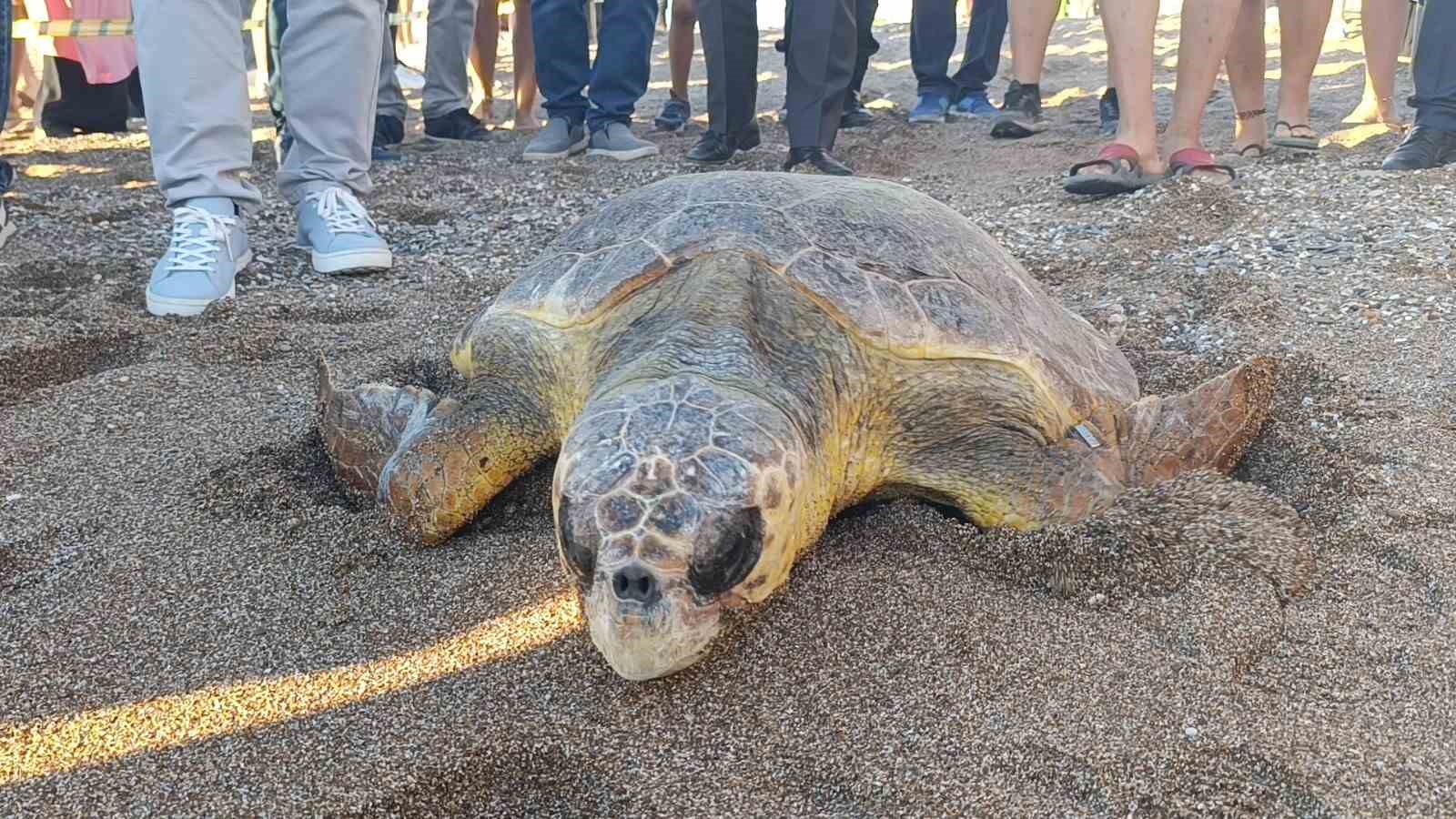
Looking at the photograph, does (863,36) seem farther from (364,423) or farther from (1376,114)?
(364,423)

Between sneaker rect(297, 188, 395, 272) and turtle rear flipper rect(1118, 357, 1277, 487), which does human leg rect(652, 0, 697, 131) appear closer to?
sneaker rect(297, 188, 395, 272)

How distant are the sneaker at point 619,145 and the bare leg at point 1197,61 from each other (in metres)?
2.29

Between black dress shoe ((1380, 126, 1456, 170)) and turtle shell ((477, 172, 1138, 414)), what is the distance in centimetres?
253

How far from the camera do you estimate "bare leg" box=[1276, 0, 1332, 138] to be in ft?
14.4

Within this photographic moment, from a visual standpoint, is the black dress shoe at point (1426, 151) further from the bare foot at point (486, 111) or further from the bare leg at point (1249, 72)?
the bare foot at point (486, 111)

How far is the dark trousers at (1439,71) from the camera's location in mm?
3793

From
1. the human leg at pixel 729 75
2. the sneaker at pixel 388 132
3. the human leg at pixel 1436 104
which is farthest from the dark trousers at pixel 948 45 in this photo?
the sneaker at pixel 388 132

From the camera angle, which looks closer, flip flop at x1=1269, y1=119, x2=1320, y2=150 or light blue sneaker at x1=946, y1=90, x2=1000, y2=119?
flip flop at x1=1269, y1=119, x2=1320, y2=150

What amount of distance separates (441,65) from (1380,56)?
4.45m

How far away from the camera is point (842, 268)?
64.5 inches

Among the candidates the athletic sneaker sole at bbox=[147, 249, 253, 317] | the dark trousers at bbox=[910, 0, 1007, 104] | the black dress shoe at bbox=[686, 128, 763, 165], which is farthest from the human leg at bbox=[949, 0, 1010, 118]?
the athletic sneaker sole at bbox=[147, 249, 253, 317]

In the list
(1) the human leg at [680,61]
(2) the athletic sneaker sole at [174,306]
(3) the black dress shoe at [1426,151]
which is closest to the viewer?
(2) the athletic sneaker sole at [174,306]

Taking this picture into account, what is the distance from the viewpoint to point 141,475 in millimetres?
1843

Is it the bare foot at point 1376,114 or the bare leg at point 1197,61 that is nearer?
the bare leg at point 1197,61
